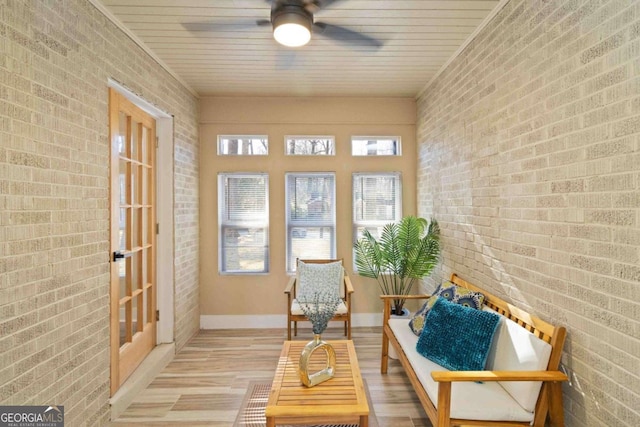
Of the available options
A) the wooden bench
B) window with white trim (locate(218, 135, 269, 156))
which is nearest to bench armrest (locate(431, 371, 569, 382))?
the wooden bench

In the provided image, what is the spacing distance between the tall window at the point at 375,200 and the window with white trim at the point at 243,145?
46.7 inches

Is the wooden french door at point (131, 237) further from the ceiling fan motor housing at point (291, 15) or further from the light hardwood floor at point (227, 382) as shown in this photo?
the ceiling fan motor housing at point (291, 15)

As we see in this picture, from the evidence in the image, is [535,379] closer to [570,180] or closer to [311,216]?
[570,180]

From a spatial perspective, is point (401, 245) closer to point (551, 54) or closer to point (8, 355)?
point (551, 54)

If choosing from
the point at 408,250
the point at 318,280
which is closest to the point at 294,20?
the point at 408,250

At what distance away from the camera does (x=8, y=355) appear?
1643 millimetres

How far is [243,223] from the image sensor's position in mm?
4379

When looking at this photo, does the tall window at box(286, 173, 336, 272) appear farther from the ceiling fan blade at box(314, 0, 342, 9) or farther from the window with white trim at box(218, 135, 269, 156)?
the ceiling fan blade at box(314, 0, 342, 9)

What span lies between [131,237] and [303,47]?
209cm

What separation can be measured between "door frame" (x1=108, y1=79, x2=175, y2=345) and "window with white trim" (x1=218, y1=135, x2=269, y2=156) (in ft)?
2.88

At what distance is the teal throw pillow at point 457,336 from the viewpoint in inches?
83.9

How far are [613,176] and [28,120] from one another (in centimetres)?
267

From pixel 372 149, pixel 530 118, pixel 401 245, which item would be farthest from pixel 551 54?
pixel 372 149

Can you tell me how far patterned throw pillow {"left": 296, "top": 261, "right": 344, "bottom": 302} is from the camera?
3.92 meters
